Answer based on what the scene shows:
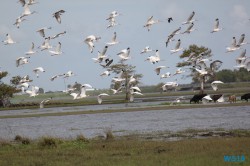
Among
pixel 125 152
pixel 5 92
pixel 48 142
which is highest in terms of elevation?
pixel 5 92

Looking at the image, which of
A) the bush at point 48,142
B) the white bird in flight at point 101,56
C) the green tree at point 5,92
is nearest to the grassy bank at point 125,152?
the bush at point 48,142

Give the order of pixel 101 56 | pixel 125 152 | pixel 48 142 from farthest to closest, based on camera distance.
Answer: pixel 101 56
pixel 48 142
pixel 125 152

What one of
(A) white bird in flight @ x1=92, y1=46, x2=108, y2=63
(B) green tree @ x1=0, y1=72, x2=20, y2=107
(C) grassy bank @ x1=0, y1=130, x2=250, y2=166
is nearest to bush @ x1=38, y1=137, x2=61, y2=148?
(C) grassy bank @ x1=0, y1=130, x2=250, y2=166

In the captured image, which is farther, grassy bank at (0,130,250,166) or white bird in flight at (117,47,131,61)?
white bird in flight at (117,47,131,61)

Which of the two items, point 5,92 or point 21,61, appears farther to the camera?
point 5,92

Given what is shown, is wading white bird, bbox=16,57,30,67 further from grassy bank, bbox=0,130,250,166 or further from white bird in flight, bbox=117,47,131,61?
grassy bank, bbox=0,130,250,166

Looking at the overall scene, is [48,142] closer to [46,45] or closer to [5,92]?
[46,45]

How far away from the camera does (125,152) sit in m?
22.4

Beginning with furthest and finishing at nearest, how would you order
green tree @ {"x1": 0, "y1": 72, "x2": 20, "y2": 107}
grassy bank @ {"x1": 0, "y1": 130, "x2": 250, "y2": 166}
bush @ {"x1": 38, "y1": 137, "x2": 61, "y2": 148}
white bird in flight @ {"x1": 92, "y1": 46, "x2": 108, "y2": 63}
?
green tree @ {"x1": 0, "y1": 72, "x2": 20, "y2": 107} < white bird in flight @ {"x1": 92, "y1": 46, "x2": 108, "y2": 63} < bush @ {"x1": 38, "y1": 137, "x2": 61, "y2": 148} < grassy bank @ {"x1": 0, "y1": 130, "x2": 250, "y2": 166}

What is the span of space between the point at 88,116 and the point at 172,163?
31.5 metres

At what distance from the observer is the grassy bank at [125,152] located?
1962 cm

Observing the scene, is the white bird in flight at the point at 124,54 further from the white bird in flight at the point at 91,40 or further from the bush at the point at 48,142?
the bush at the point at 48,142

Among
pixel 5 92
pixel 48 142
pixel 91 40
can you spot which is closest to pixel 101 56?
pixel 91 40

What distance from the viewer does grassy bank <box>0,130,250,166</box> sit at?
64.4 ft
